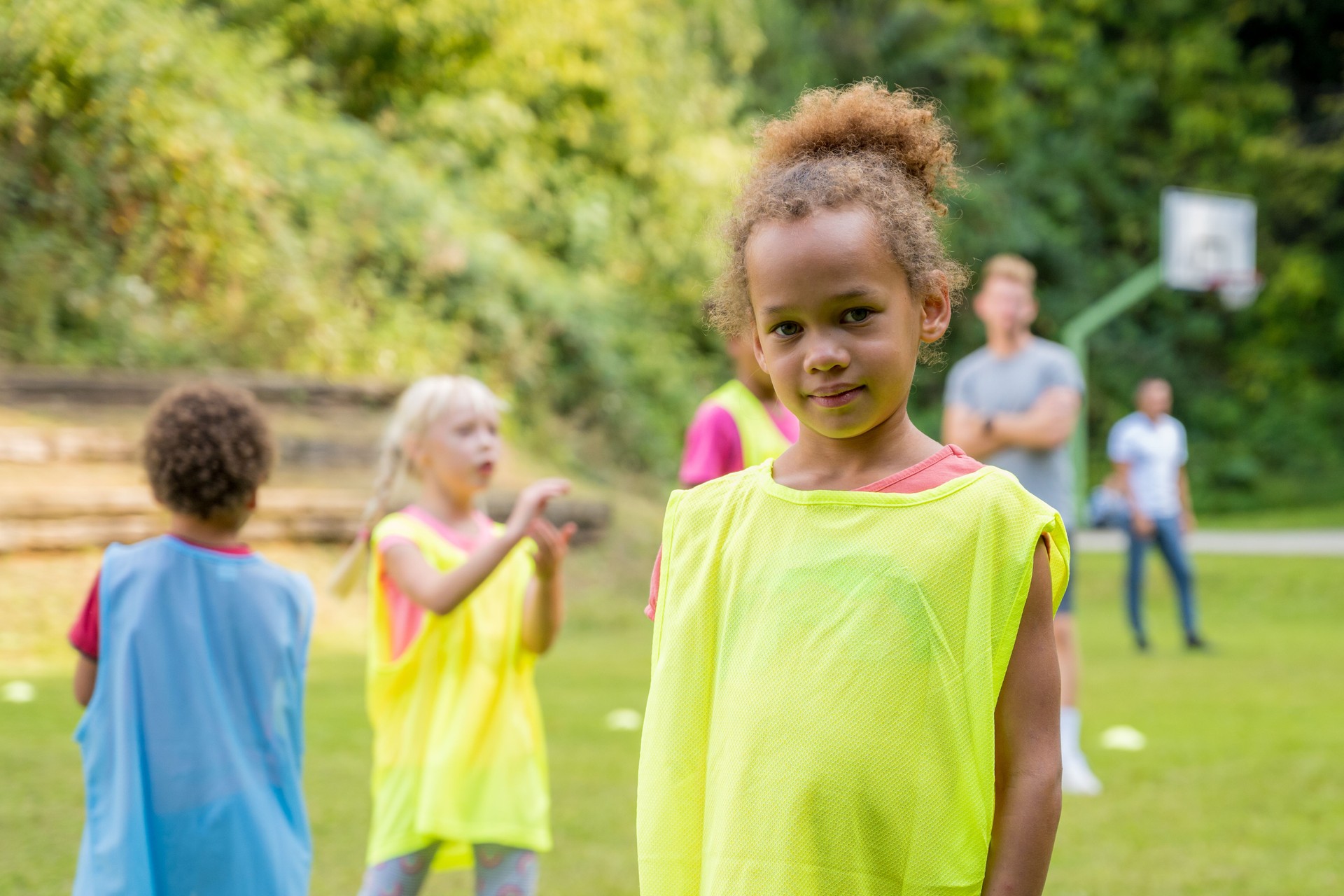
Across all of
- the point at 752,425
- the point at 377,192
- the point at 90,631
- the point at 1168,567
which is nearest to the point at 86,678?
the point at 90,631

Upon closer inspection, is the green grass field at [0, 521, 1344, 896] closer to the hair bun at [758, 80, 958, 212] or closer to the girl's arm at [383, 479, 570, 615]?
the girl's arm at [383, 479, 570, 615]

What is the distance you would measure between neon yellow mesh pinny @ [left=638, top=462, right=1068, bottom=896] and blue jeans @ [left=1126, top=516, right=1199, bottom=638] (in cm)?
1031

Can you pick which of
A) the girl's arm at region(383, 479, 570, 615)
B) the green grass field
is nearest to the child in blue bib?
the girl's arm at region(383, 479, 570, 615)

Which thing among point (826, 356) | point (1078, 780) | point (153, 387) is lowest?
point (1078, 780)

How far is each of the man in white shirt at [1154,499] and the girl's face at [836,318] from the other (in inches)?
410

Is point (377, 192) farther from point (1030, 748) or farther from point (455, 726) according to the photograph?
point (1030, 748)

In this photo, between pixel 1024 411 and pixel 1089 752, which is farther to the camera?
pixel 1089 752

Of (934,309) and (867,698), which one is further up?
Answer: (934,309)

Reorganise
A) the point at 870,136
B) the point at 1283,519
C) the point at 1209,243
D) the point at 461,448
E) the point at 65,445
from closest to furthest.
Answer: the point at 870,136, the point at 461,448, the point at 65,445, the point at 1283,519, the point at 1209,243

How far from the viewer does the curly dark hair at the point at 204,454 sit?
329 centimetres

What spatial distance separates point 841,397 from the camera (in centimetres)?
196

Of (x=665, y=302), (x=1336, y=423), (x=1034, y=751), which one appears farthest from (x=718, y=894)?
(x=1336, y=423)

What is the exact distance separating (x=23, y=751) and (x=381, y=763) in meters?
3.57

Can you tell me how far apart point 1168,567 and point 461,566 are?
9.37 metres
